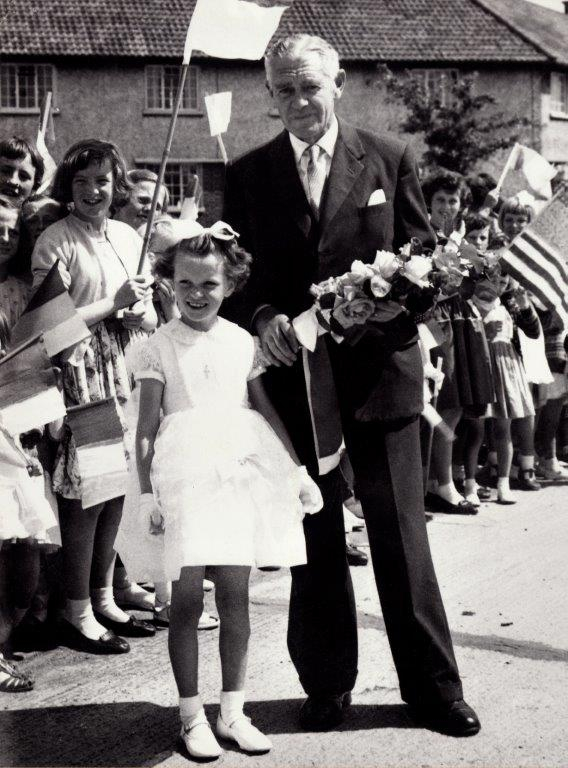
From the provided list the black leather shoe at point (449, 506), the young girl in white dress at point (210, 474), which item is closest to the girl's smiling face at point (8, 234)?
the young girl in white dress at point (210, 474)

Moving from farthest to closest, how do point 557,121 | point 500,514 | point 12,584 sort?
point 557,121 → point 500,514 → point 12,584

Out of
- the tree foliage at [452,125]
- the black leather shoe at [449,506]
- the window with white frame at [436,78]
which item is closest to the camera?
the black leather shoe at [449,506]

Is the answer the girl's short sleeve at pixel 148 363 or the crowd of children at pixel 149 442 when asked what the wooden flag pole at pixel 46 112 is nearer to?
the crowd of children at pixel 149 442

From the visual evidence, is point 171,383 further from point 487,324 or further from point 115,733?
point 487,324

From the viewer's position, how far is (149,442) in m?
3.43

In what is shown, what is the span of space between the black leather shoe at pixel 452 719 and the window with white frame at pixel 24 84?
3298cm

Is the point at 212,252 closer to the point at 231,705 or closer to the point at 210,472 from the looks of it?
the point at 210,472

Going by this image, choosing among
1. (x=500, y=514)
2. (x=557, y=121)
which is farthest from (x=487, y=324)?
(x=557, y=121)

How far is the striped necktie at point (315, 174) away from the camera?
3592 mm

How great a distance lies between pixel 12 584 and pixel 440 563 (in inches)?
102

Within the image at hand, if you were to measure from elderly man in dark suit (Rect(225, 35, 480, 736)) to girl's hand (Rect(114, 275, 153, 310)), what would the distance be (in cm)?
81

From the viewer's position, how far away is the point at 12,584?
4379 mm

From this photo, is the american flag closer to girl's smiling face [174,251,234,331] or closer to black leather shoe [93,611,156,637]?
girl's smiling face [174,251,234,331]

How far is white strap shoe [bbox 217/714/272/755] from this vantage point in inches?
131
